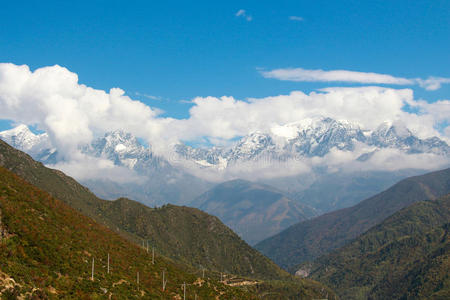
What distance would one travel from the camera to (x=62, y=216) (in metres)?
145

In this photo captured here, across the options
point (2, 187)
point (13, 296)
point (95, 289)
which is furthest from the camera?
point (2, 187)

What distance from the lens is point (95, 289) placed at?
99.5m

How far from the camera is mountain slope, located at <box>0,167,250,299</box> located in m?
86.6

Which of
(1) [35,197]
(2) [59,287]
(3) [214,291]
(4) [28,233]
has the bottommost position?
(3) [214,291]

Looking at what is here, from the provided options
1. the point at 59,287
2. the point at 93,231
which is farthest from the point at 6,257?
the point at 93,231

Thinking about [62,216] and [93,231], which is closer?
[62,216]

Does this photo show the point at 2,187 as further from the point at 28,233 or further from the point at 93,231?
the point at 93,231

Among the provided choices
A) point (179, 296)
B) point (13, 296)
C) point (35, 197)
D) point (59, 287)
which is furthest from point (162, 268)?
point (13, 296)

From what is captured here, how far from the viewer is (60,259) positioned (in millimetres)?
109500

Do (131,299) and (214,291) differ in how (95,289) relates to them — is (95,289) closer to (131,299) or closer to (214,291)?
(131,299)

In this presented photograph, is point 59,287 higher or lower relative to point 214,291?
higher

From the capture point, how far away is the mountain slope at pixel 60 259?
86625mm

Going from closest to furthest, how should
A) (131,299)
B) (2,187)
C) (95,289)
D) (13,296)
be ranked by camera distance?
(13,296) < (95,289) < (131,299) < (2,187)

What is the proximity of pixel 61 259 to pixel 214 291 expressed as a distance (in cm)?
8174
